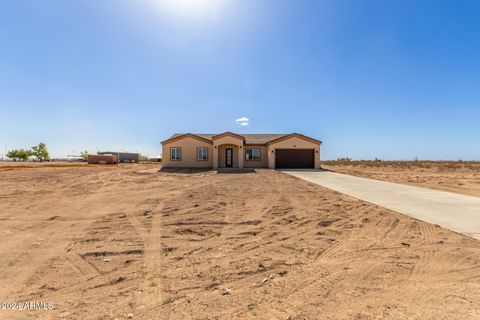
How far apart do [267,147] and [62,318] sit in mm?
28935

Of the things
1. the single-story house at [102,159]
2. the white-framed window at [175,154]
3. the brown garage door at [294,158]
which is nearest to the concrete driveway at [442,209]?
the brown garage door at [294,158]

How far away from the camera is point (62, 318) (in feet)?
9.27

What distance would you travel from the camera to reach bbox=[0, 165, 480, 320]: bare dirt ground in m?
3.00

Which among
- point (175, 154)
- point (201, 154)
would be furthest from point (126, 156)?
point (201, 154)

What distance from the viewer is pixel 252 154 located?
31344 millimetres

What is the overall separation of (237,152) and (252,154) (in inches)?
79.7

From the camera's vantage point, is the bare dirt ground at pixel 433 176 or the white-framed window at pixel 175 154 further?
the white-framed window at pixel 175 154

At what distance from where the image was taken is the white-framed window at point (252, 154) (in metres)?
31.3

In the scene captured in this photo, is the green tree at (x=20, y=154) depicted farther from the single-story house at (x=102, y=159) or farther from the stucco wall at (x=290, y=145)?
the stucco wall at (x=290, y=145)

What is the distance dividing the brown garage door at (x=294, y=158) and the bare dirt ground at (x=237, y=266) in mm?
23263

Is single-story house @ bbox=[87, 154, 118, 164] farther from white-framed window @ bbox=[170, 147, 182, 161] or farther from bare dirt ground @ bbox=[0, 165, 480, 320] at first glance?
bare dirt ground @ bbox=[0, 165, 480, 320]

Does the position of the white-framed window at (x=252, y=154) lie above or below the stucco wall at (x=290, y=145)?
below

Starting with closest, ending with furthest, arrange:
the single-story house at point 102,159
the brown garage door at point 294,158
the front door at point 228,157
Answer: the front door at point 228,157
the brown garage door at point 294,158
the single-story house at point 102,159

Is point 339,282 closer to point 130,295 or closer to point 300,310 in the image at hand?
point 300,310
